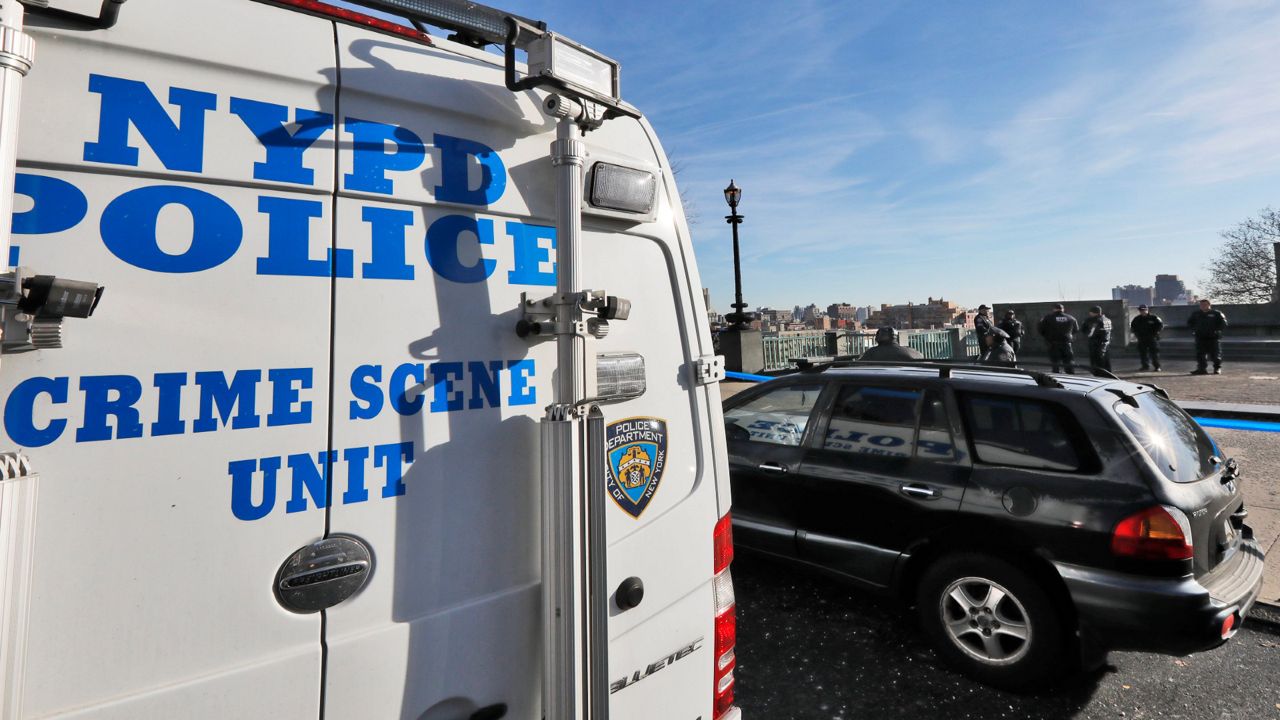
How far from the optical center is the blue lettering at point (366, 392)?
132 centimetres

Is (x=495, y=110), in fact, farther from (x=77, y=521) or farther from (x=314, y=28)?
(x=77, y=521)

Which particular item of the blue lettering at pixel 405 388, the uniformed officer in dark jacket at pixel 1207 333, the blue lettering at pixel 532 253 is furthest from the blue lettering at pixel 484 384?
the uniformed officer in dark jacket at pixel 1207 333

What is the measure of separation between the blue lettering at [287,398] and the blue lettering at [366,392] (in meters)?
0.09

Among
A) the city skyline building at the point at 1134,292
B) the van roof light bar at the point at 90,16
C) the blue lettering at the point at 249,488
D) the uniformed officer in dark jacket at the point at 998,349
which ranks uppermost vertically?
the city skyline building at the point at 1134,292

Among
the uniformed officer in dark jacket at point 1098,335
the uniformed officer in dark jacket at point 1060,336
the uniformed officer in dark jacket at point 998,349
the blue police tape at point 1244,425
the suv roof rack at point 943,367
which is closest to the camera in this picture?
the suv roof rack at point 943,367

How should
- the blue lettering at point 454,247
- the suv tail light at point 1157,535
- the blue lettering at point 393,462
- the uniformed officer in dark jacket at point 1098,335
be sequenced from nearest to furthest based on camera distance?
1. the blue lettering at point 393,462
2. the blue lettering at point 454,247
3. the suv tail light at point 1157,535
4. the uniformed officer in dark jacket at point 1098,335

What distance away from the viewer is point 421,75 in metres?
1.47

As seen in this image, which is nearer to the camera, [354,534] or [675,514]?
[354,534]

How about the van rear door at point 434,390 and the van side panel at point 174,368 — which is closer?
the van side panel at point 174,368

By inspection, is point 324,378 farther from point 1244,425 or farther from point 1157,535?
point 1244,425

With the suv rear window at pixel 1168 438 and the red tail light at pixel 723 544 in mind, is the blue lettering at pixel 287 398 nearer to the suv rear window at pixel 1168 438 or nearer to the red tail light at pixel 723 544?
the red tail light at pixel 723 544

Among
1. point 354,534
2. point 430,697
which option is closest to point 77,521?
point 354,534

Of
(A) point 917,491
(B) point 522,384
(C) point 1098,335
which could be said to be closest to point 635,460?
(B) point 522,384

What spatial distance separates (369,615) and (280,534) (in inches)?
9.9
